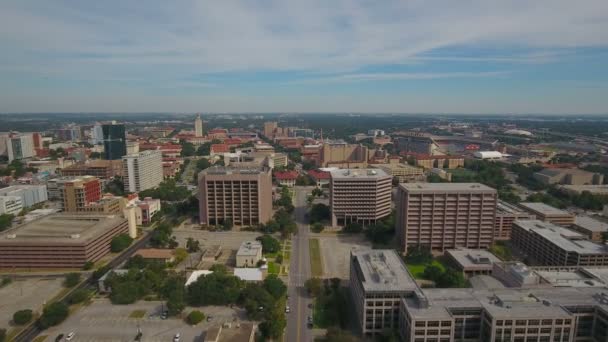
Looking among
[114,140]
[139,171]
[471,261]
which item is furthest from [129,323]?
[114,140]

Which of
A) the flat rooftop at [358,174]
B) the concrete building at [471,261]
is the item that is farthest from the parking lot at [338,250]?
the concrete building at [471,261]

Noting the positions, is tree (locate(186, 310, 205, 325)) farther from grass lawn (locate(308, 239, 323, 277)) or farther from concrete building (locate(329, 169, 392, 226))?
concrete building (locate(329, 169, 392, 226))

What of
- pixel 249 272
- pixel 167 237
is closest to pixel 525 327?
pixel 249 272

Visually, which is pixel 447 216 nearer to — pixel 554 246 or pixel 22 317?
pixel 554 246

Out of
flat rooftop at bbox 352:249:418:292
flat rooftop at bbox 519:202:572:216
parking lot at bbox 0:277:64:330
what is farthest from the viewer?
flat rooftop at bbox 519:202:572:216

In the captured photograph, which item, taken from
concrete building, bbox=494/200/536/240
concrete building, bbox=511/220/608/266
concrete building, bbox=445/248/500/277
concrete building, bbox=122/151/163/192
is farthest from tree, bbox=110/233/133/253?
concrete building, bbox=511/220/608/266

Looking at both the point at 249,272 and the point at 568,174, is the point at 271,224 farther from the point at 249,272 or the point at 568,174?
the point at 568,174

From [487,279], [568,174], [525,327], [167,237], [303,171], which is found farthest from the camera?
[303,171]
